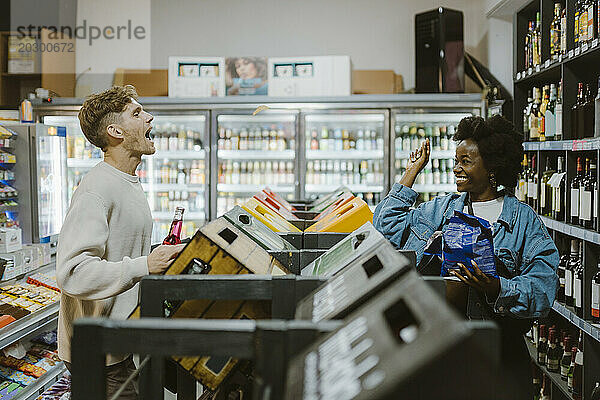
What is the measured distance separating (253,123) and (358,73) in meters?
1.23

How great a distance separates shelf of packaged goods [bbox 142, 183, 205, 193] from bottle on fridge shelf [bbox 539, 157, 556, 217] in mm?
2973

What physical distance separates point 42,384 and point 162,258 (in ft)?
7.19

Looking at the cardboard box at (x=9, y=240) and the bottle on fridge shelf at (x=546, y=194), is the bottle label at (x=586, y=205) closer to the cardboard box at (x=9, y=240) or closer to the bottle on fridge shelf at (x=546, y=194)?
the bottle on fridge shelf at (x=546, y=194)

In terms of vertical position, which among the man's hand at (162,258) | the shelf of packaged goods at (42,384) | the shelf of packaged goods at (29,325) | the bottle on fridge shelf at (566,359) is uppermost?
the man's hand at (162,258)

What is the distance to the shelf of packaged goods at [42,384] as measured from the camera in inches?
133

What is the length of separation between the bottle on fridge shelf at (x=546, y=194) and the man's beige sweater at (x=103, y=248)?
109 inches

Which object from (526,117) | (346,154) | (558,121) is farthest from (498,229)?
(346,154)

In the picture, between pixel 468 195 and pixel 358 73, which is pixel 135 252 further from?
pixel 358 73

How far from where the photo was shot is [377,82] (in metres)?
6.38

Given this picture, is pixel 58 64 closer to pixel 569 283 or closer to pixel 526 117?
pixel 526 117

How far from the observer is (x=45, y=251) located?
4.14m

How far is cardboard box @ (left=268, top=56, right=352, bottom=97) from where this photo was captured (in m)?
5.71

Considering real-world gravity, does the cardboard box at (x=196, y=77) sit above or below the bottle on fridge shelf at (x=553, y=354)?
above

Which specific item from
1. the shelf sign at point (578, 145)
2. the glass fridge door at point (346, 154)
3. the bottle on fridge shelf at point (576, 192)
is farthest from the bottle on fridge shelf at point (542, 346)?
the glass fridge door at point (346, 154)
